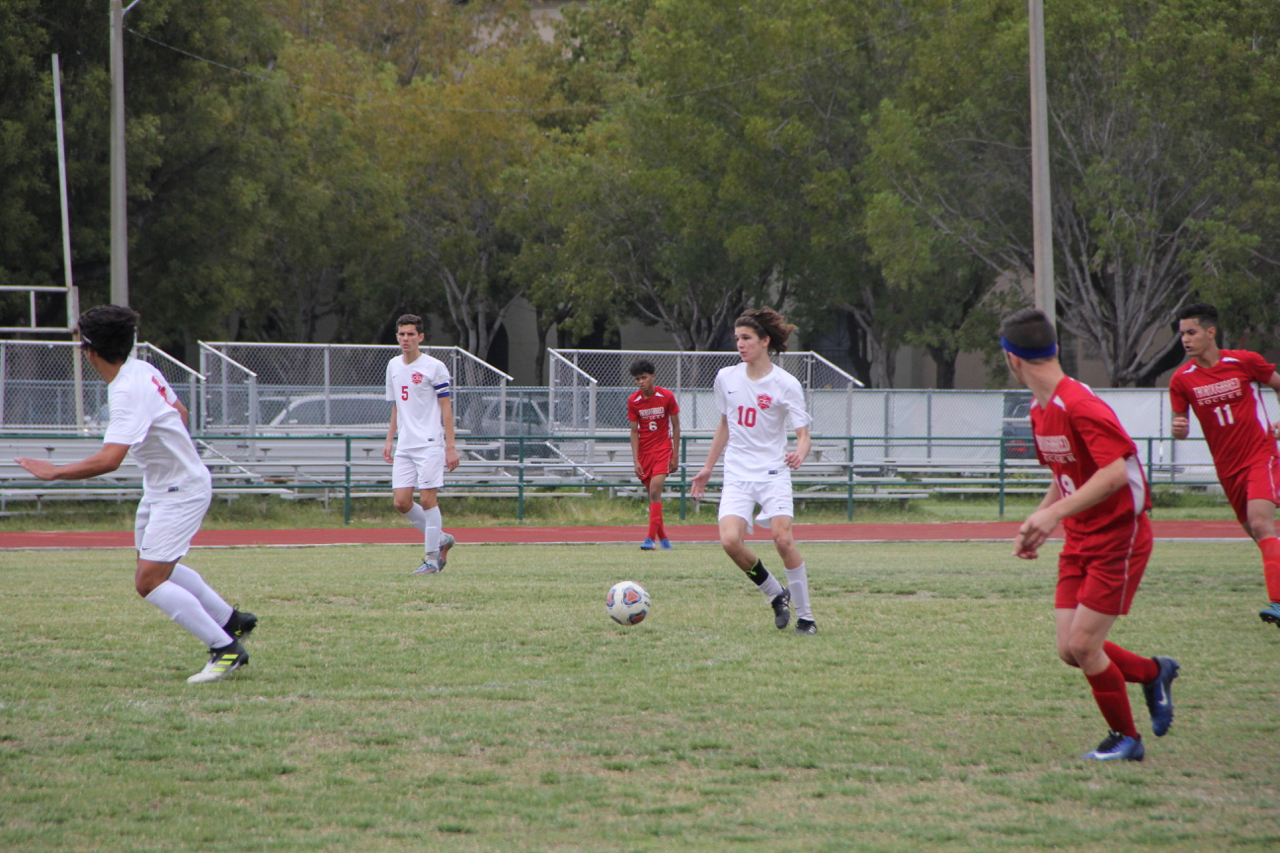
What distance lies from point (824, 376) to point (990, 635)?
15203 millimetres

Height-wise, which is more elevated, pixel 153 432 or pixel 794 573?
pixel 153 432

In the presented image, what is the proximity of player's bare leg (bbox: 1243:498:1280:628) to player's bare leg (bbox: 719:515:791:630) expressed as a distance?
2951 millimetres

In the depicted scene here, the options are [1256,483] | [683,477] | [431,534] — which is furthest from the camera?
[683,477]

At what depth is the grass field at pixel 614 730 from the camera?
4.22 metres

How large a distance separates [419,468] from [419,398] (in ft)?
1.98

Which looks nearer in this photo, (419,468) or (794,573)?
(794,573)

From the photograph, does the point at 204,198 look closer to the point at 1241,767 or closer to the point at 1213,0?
the point at 1213,0

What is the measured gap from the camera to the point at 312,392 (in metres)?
20.0

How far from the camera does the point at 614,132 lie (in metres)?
38.0

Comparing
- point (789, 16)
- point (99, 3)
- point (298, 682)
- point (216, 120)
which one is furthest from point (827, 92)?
point (298, 682)

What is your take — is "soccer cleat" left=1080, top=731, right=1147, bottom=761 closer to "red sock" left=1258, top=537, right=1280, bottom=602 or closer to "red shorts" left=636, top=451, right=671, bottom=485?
"red sock" left=1258, top=537, right=1280, bottom=602

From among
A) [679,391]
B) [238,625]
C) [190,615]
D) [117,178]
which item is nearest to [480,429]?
[679,391]

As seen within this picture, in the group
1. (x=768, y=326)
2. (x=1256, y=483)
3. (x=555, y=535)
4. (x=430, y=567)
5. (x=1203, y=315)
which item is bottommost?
(x=555, y=535)

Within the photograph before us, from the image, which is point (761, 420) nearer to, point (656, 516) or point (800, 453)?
point (800, 453)
